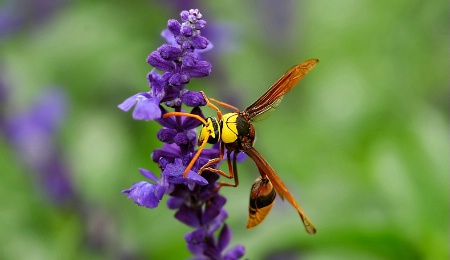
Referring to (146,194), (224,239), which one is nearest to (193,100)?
(146,194)

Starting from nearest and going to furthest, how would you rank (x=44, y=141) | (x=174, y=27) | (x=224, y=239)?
1. (x=174, y=27)
2. (x=224, y=239)
3. (x=44, y=141)

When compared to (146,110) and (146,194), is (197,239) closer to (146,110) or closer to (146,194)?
(146,194)

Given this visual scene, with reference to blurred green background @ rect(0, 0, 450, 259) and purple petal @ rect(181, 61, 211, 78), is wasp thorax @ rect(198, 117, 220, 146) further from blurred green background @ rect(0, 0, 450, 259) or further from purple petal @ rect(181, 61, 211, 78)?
blurred green background @ rect(0, 0, 450, 259)

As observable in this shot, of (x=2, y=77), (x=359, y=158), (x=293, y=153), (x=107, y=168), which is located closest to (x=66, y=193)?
(x=107, y=168)

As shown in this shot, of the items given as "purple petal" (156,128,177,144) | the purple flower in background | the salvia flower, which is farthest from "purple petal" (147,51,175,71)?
the purple flower in background

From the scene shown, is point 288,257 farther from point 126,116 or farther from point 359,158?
point 126,116
